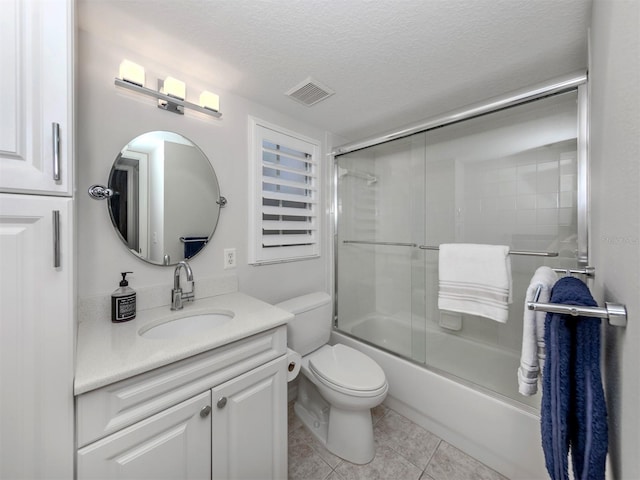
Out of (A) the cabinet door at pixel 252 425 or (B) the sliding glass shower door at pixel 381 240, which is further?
(B) the sliding glass shower door at pixel 381 240

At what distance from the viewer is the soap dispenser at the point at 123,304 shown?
104cm

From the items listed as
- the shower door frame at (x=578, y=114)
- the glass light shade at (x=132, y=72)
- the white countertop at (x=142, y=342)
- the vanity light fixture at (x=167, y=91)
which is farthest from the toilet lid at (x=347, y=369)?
the glass light shade at (x=132, y=72)

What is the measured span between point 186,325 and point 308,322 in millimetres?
721

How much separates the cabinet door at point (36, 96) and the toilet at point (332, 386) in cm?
119

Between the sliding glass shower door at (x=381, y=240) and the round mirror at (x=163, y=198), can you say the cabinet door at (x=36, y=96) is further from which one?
the sliding glass shower door at (x=381, y=240)

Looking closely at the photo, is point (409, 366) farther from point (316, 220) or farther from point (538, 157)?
point (538, 157)

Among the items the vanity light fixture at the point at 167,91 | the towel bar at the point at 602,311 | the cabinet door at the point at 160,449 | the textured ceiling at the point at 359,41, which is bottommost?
the cabinet door at the point at 160,449

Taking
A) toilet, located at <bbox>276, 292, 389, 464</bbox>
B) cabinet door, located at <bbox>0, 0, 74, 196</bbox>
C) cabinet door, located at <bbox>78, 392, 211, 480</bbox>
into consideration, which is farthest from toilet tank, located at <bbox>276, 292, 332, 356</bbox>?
cabinet door, located at <bbox>0, 0, 74, 196</bbox>

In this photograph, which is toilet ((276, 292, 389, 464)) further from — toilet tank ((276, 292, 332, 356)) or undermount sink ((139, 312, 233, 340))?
undermount sink ((139, 312, 233, 340))

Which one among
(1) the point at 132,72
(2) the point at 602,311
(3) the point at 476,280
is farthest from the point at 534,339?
(1) the point at 132,72

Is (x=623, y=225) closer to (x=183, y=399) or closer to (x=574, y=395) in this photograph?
(x=574, y=395)

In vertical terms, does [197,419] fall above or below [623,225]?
below

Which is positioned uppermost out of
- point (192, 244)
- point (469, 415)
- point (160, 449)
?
point (192, 244)

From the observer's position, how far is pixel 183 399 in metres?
0.82
